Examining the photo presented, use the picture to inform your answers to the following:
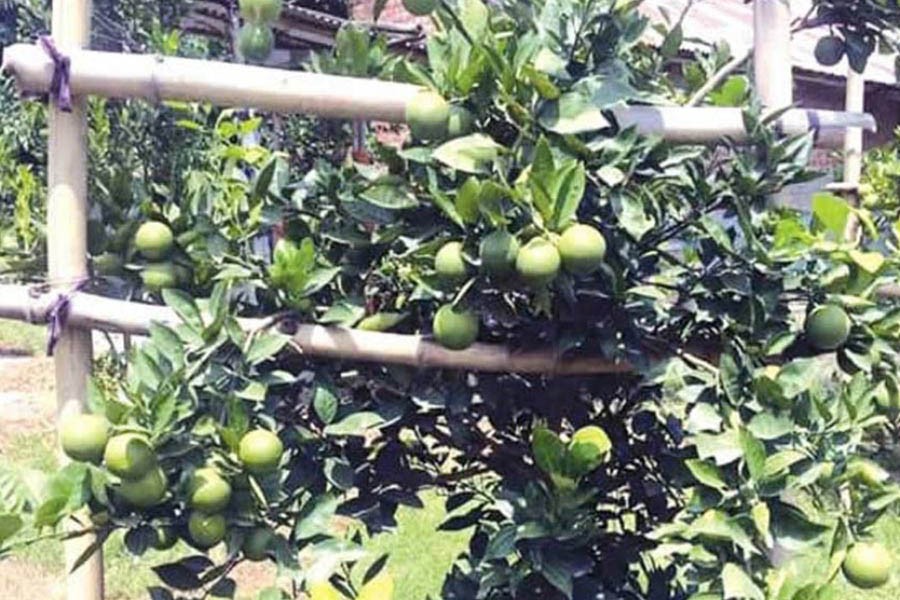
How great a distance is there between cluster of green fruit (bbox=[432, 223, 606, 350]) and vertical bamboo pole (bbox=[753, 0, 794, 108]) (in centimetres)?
36

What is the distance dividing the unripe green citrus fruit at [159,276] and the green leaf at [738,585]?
27.7 inches

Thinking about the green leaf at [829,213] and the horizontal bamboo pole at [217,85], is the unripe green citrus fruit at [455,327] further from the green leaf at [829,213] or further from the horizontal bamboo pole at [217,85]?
the green leaf at [829,213]

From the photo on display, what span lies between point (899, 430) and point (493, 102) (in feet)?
2.82

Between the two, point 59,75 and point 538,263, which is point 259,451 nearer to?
point 538,263

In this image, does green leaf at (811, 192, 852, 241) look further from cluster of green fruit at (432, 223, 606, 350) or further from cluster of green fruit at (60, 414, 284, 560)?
cluster of green fruit at (60, 414, 284, 560)

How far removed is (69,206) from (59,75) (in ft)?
0.49

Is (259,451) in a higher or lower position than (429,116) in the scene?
lower

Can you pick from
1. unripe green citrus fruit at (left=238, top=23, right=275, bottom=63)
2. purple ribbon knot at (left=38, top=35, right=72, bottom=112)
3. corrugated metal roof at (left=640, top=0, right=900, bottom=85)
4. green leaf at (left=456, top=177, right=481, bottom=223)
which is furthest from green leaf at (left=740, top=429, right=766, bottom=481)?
corrugated metal roof at (left=640, top=0, right=900, bottom=85)

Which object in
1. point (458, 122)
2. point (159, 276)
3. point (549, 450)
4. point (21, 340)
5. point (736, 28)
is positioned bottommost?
point (21, 340)

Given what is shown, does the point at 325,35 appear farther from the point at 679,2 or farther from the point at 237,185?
the point at 679,2

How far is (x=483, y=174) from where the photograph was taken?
127cm

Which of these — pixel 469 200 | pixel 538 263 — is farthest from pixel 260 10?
pixel 538 263

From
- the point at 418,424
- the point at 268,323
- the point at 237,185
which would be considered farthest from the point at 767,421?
the point at 237,185

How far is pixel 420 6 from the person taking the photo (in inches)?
55.3
